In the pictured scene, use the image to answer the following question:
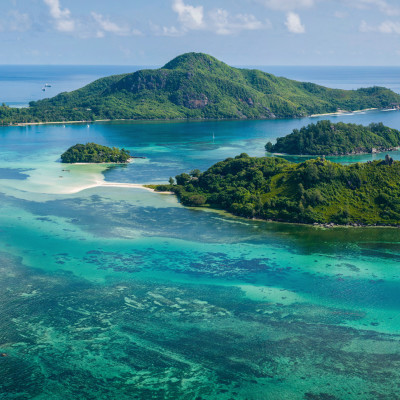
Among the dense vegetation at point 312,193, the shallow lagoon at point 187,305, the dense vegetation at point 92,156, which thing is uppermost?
the dense vegetation at point 92,156

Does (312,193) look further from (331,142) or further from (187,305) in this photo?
(331,142)

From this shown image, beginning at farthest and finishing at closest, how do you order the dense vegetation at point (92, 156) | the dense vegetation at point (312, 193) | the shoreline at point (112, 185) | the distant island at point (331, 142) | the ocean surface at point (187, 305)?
the distant island at point (331, 142), the dense vegetation at point (92, 156), the shoreline at point (112, 185), the dense vegetation at point (312, 193), the ocean surface at point (187, 305)

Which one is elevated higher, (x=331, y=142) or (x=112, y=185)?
(x=331, y=142)

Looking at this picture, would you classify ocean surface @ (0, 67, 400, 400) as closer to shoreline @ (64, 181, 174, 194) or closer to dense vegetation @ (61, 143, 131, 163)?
shoreline @ (64, 181, 174, 194)

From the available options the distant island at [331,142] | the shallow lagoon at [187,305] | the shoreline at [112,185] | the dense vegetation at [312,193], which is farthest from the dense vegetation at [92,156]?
the distant island at [331,142]

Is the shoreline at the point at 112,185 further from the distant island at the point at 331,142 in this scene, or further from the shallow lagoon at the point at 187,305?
the distant island at the point at 331,142

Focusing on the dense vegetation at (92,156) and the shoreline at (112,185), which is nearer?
the shoreline at (112,185)

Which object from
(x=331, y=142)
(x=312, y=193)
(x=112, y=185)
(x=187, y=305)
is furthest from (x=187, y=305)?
(x=331, y=142)
